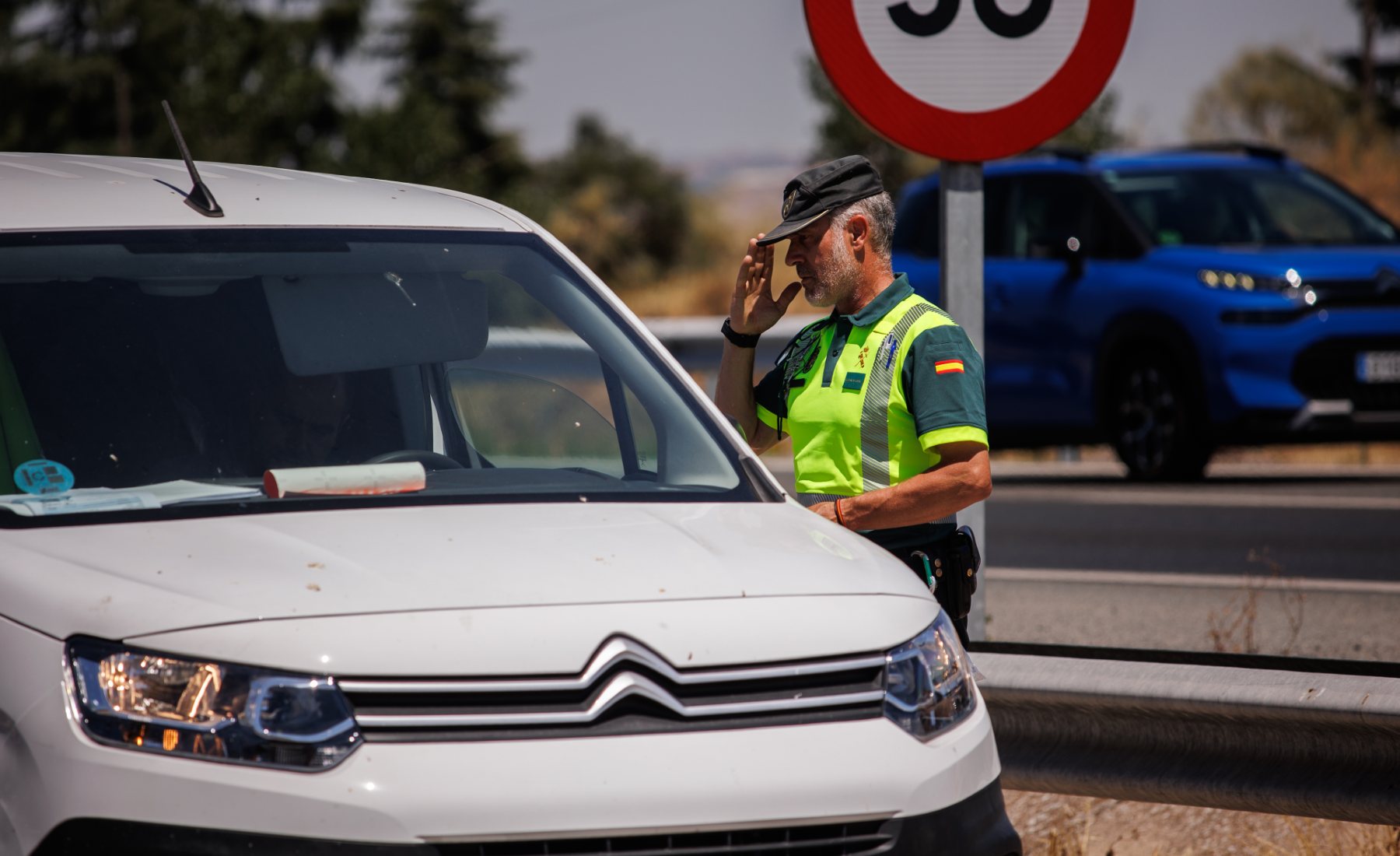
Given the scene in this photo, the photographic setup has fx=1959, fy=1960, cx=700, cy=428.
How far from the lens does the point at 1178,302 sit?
471 inches

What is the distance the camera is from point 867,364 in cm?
433

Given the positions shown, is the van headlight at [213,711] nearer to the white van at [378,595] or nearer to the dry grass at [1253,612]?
the white van at [378,595]

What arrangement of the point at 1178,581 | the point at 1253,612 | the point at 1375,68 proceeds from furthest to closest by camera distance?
the point at 1375,68 < the point at 1178,581 < the point at 1253,612

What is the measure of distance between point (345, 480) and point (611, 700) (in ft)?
2.84

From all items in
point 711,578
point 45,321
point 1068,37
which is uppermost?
point 1068,37

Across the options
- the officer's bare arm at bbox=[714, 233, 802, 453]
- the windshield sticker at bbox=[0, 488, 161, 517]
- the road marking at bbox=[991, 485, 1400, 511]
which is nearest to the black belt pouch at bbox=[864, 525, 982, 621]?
the officer's bare arm at bbox=[714, 233, 802, 453]

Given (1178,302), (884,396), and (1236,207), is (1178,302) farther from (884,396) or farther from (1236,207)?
(884,396)

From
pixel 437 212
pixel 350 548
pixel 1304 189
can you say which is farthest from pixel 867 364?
pixel 1304 189

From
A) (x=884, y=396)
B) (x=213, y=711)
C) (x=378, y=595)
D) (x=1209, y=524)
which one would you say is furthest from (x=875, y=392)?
(x=1209, y=524)

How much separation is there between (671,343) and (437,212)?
1262 cm

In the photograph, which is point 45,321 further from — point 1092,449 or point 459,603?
point 1092,449

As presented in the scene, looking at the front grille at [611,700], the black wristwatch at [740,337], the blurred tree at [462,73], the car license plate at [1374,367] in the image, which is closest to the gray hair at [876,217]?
the black wristwatch at [740,337]

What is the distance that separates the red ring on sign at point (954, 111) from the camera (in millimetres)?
5082

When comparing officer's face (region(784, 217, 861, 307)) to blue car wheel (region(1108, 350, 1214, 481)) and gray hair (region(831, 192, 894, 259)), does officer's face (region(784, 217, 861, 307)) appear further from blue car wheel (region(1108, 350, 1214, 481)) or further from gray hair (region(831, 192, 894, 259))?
blue car wheel (region(1108, 350, 1214, 481))
